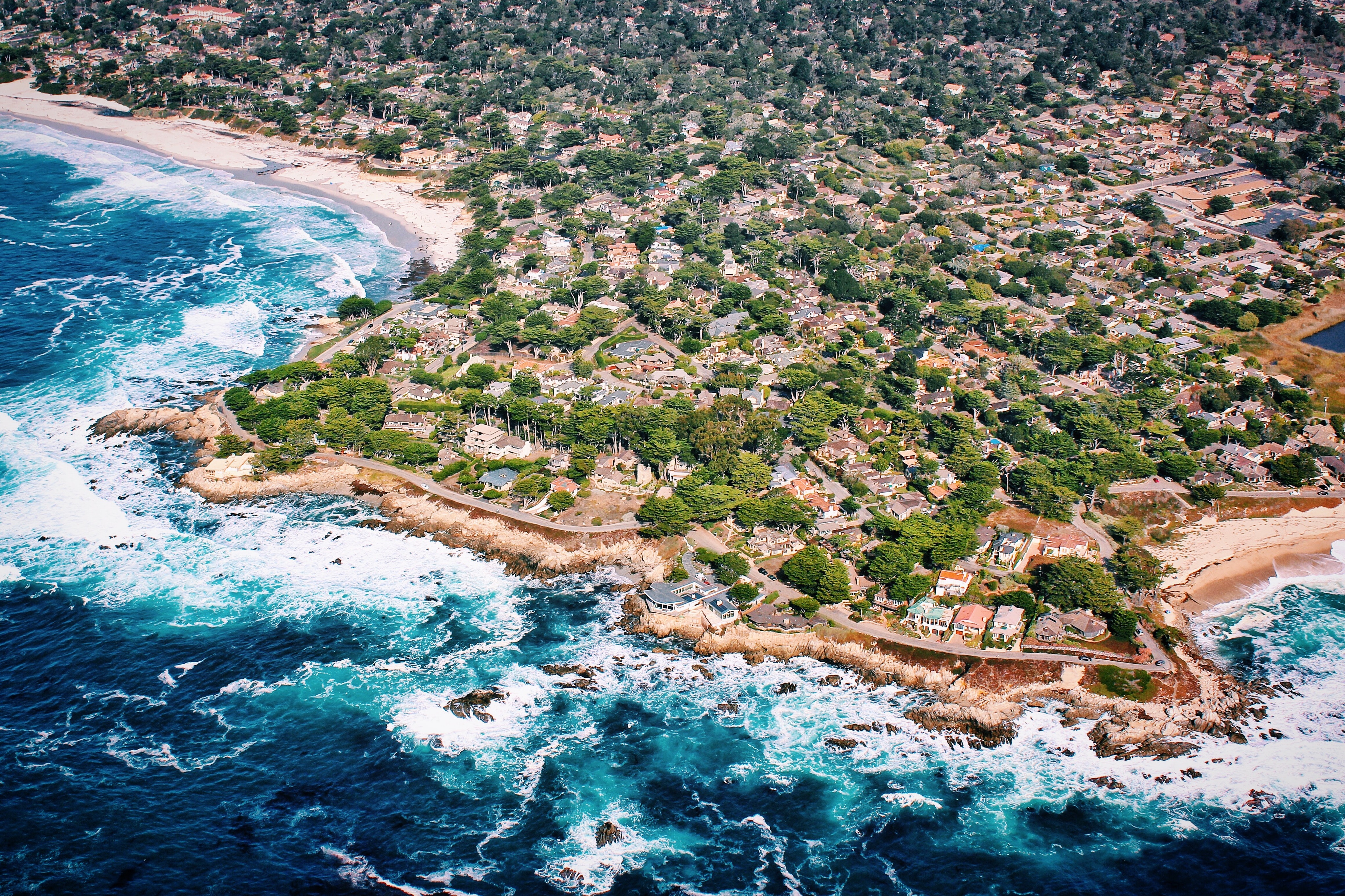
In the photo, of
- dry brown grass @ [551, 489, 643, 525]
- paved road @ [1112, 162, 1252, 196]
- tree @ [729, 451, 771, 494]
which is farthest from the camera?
paved road @ [1112, 162, 1252, 196]

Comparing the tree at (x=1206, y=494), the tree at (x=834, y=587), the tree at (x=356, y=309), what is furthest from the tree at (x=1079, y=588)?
the tree at (x=356, y=309)

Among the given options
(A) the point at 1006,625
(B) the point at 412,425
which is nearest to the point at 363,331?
(B) the point at 412,425

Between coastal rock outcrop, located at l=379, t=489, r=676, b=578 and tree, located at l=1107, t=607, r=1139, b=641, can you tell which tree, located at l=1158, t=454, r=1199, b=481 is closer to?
tree, located at l=1107, t=607, r=1139, b=641

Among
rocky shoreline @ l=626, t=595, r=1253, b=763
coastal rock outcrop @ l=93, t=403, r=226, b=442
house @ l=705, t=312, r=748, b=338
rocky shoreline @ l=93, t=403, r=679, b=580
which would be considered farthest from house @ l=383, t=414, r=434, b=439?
rocky shoreline @ l=626, t=595, r=1253, b=763

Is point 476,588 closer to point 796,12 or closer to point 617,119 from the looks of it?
point 617,119

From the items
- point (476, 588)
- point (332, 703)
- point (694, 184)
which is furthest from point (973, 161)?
point (332, 703)

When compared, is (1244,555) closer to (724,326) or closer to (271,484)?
(724,326)
